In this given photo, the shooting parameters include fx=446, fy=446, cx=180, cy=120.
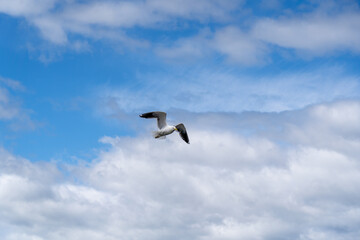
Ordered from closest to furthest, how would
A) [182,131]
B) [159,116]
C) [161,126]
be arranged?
[159,116]
[161,126]
[182,131]

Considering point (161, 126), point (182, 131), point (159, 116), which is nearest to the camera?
point (159, 116)

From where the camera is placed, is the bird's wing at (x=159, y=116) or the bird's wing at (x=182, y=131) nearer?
the bird's wing at (x=159, y=116)

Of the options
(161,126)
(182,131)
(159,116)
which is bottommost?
(161,126)

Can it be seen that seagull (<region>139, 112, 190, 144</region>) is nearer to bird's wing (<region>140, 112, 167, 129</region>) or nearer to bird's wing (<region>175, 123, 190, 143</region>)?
bird's wing (<region>140, 112, 167, 129</region>)

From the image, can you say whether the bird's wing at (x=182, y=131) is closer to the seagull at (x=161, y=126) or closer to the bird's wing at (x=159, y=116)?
the seagull at (x=161, y=126)

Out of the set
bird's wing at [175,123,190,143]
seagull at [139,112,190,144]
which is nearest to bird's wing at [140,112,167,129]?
seagull at [139,112,190,144]

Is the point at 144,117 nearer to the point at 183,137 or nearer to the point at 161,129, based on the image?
the point at 161,129

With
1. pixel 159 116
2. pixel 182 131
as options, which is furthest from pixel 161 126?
pixel 182 131

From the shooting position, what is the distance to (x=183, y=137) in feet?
317

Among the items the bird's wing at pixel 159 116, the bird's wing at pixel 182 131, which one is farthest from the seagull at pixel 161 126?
the bird's wing at pixel 182 131

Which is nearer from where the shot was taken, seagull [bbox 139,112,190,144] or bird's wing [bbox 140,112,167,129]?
bird's wing [bbox 140,112,167,129]

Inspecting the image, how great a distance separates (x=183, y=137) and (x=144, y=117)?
498 inches

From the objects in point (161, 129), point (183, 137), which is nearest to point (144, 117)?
point (161, 129)

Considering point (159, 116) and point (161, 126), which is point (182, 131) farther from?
point (159, 116)
